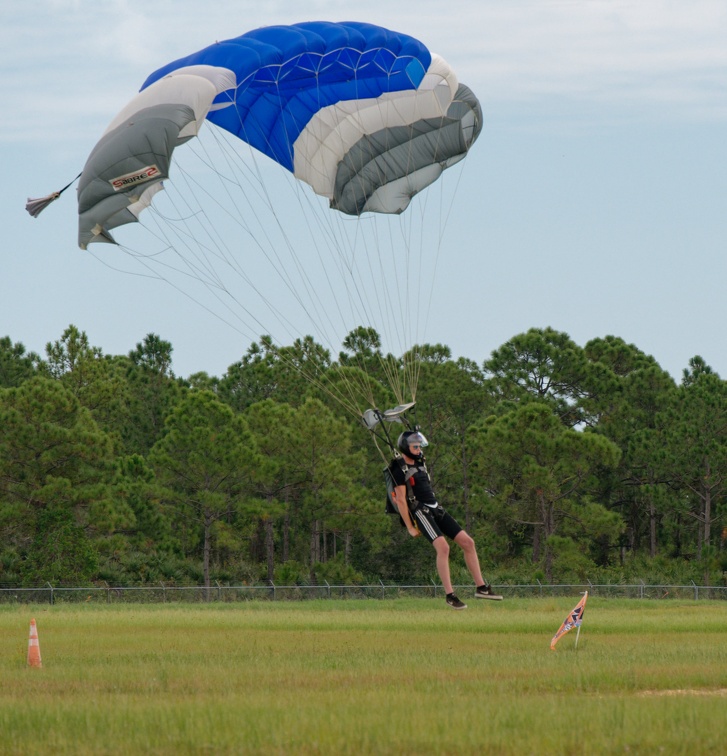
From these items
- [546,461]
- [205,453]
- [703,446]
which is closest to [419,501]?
[205,453]

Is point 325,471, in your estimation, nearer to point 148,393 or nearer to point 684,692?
point 148,393

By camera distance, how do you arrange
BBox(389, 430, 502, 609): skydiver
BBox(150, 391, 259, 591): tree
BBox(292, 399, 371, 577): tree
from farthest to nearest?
BBox(292, 399, 371, 577): tree, BBox(150, 391, 259, 591): tree, BBox(389, 430, 502, 609): skydiver

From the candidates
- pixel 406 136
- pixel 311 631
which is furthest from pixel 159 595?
pixel 406 136

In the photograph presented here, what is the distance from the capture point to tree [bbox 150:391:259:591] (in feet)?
163

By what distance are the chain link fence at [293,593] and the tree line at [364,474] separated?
140 inches

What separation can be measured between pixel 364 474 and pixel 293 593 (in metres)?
14.5

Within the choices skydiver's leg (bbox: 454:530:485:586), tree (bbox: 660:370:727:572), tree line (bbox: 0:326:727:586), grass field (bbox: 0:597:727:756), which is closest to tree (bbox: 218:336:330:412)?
tree line (bbox: 0:326:727:586)

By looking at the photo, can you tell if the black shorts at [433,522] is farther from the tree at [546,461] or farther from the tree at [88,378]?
the tree at [88,378]

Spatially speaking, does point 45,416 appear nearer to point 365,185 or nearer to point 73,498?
point 73,498

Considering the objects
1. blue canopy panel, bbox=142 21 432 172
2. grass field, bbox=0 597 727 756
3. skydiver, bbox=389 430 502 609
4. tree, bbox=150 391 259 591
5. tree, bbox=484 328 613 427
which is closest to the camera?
grass field, bbox=0 597 727 756

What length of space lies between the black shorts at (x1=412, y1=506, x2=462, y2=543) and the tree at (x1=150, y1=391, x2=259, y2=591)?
34536 mm

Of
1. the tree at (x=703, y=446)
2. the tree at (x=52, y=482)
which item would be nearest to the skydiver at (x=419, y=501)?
the tree at (x=52, y=482)

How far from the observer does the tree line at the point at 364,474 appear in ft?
146

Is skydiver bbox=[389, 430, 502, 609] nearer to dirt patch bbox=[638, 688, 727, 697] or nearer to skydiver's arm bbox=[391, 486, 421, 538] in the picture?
skydiver's arm bbox=[391, 486, 421, 538]
